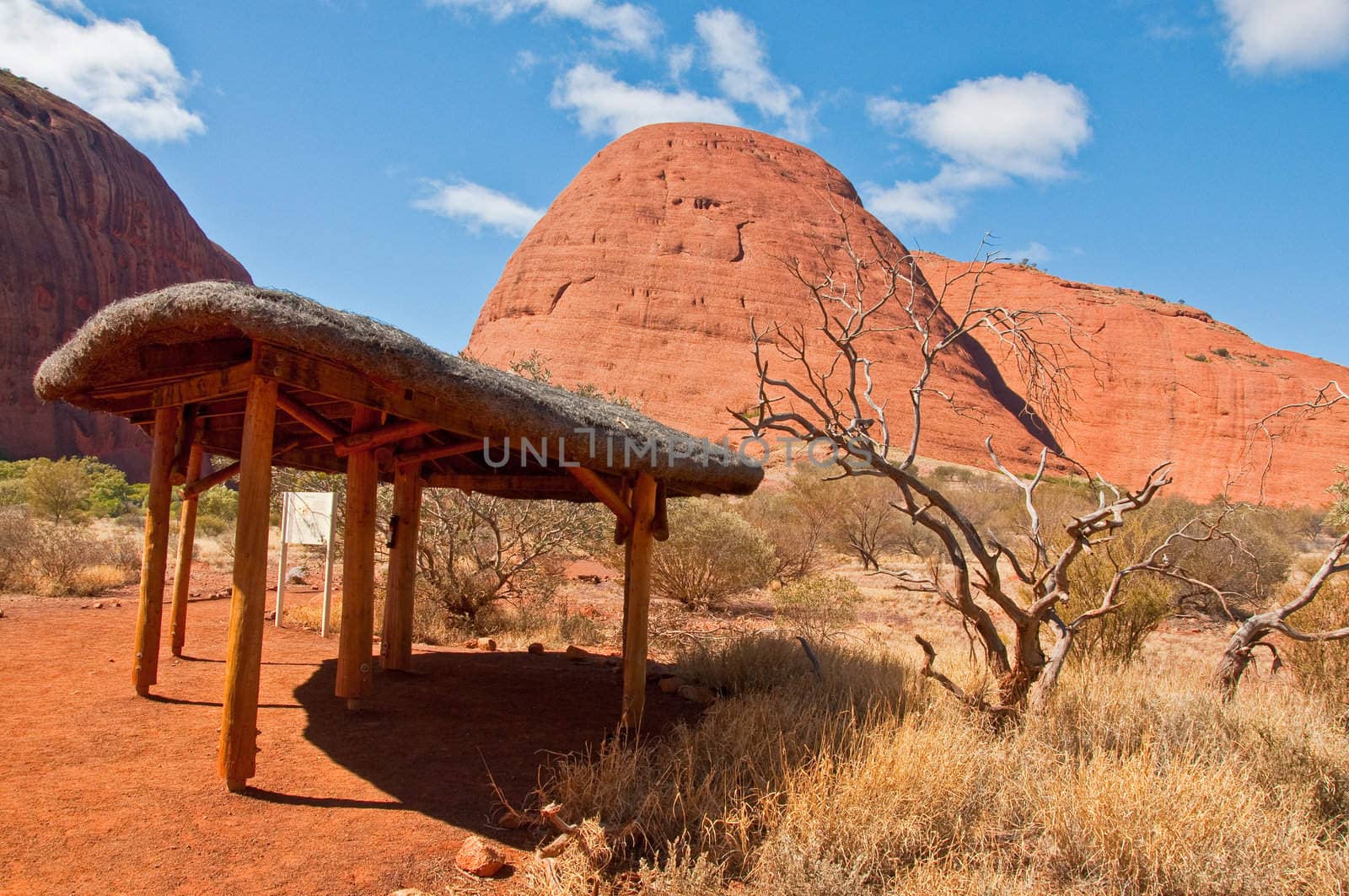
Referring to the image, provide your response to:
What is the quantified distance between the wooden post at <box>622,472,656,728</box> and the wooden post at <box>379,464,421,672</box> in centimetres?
237

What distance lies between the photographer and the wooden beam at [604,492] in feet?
19.5

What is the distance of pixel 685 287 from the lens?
57.2 metres

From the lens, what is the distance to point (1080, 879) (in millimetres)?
3869

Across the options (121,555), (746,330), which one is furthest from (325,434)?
(746,330)

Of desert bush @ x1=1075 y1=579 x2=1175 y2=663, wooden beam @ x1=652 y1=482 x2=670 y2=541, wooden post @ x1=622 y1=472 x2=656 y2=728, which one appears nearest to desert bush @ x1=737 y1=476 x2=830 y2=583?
desert bush @ x1=1075 y1=579 x2=1175 y2=663

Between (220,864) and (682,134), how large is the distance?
7096 cm

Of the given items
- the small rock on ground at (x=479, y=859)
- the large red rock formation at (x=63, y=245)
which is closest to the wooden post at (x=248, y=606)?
the small rock on ground at (x=479, y=859)

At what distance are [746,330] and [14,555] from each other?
155 ft

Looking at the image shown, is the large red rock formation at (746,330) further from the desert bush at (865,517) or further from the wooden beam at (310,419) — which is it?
the wooden beam at (310,419)

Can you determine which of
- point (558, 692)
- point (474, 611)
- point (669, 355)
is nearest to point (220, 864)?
point (558, 692)

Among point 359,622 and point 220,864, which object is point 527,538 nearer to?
point 359,622

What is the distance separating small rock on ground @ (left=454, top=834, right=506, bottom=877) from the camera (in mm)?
3779

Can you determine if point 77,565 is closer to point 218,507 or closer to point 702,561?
point 702,561

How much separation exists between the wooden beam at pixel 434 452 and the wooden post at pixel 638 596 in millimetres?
1246
